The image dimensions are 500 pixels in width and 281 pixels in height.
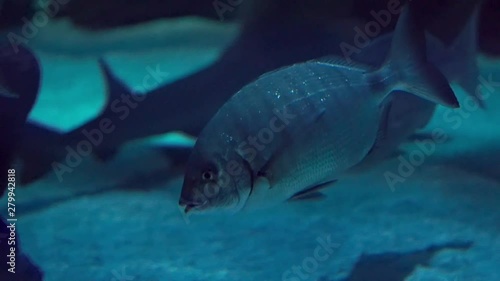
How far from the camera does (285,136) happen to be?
73.4 inches

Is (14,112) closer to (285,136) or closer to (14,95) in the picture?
(14,95)

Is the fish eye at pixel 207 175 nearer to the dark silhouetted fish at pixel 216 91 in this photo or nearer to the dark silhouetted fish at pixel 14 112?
the dark silhouetted fish at pixel 216 91

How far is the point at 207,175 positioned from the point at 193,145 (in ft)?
2.35

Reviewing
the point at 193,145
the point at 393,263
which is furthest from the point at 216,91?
the point at 393,263

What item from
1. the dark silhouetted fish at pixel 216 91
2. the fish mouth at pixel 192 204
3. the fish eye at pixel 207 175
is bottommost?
the fish mouth at pixel 192 204

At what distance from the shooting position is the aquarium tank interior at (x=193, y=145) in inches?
99.5

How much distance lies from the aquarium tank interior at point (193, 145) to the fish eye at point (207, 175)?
636 mm


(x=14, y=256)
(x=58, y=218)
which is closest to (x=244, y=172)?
(x=58, y=218)

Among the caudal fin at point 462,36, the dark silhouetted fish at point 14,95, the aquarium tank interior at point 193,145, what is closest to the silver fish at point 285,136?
the aquarium tank interior at point 193,145

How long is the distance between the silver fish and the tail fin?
0.06 m

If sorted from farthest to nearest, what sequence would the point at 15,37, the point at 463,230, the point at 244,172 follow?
the point at 463,230 < the point at 15,37 < the point at 244,172

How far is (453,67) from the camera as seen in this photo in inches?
101

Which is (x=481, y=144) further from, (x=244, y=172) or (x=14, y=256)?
(x=14, y=256)

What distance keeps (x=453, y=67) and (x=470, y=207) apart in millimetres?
703
